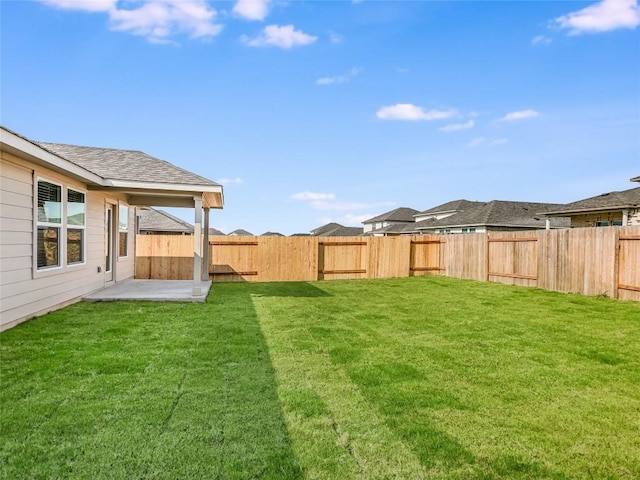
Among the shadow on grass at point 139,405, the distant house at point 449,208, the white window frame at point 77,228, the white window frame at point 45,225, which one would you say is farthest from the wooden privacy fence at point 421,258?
the distant house at point 449,208

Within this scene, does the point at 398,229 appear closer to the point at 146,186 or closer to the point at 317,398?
the point at 146,186

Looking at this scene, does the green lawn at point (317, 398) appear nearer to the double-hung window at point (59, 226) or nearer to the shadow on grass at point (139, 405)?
the shadow on grass at point (139, 405)

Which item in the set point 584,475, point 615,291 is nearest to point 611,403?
point 584,475

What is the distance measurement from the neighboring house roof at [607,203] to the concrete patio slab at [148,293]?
49.6 ft

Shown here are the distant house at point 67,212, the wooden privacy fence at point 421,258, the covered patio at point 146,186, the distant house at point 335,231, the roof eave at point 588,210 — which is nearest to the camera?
the distant house at point 67,212

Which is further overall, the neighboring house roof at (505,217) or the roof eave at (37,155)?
the neighboring house roof at (505,217)

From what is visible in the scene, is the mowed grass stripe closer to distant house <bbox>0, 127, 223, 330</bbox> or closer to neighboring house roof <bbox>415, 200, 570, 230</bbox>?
distant house <bbox>0, 127, 223, 330</bbox>

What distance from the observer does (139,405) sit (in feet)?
9.68

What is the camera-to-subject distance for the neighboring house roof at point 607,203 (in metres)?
14.4

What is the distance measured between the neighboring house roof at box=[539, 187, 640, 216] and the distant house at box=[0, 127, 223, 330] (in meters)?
14.6

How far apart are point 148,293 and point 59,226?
2498mm

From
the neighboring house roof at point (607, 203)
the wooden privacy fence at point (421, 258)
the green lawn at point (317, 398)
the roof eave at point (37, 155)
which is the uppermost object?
the neighboring house roof at point (607, 203)

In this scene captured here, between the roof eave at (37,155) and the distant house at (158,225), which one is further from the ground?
the roof eave at (37,155)

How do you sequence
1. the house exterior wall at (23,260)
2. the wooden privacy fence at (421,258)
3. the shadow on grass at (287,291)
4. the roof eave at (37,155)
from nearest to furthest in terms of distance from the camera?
the roof eave at (37,155) → the house exterior wall at (23,260) → the wooden privacy fence at (421,258) → the shadow on grass at (287,291)
